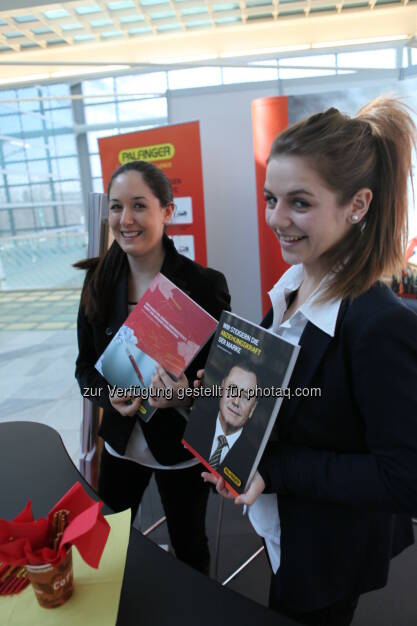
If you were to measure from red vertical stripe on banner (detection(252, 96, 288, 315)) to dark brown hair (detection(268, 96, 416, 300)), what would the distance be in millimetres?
2242

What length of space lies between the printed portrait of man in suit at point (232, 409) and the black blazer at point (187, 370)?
0.41m

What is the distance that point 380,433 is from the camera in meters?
0.80

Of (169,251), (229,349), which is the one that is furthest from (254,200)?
(229,349)

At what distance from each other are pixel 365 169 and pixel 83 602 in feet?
3.23

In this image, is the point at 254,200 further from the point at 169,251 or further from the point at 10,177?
the point at 10,177

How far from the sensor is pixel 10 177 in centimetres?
781

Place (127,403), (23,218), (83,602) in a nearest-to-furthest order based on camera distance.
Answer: (83,602)
(127,403)
(23,218)

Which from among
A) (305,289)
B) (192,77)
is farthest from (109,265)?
(192,77)

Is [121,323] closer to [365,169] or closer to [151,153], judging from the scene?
[365,169]

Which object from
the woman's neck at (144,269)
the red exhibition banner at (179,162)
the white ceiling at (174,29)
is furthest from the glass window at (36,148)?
the woman's neck at (144,269)

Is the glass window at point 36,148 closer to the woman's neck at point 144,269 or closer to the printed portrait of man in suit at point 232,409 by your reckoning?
the woman's neck at point 144,269

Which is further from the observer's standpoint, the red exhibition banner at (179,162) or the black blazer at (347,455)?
the red exhibition banner at (179,162)

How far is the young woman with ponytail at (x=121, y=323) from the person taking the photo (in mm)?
1387

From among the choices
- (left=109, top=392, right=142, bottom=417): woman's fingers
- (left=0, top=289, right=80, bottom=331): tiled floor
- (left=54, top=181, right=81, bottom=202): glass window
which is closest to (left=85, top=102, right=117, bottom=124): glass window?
(left=54, top=181, right=81, bottom=202): glass window
